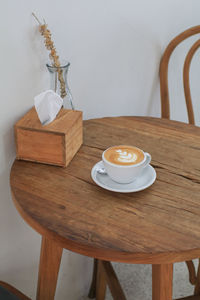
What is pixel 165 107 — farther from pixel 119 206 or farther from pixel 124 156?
pixel 119 206

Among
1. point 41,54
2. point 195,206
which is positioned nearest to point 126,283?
point 195,206

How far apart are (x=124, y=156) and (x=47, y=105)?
23 cm

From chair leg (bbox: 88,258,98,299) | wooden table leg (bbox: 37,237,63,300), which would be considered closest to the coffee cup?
wooden table leg (bbox: 37,237,63,300)

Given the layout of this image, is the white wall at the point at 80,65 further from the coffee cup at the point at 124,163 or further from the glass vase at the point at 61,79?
the coffee cup at the point at 124,163

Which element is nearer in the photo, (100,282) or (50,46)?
(50,46)

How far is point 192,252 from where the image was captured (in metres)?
0.66

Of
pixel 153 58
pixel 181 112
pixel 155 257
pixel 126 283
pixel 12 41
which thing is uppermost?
pixel 12 41

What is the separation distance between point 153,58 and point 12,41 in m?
0.64

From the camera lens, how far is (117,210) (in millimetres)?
752

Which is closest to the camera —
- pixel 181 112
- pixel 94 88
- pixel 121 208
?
pixel 121 208

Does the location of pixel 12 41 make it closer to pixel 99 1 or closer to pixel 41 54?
pixel 41 54

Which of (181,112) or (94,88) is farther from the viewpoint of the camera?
(181,112)

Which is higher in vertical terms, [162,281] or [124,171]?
[124,171]

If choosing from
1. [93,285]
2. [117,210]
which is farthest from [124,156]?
[93,285]
